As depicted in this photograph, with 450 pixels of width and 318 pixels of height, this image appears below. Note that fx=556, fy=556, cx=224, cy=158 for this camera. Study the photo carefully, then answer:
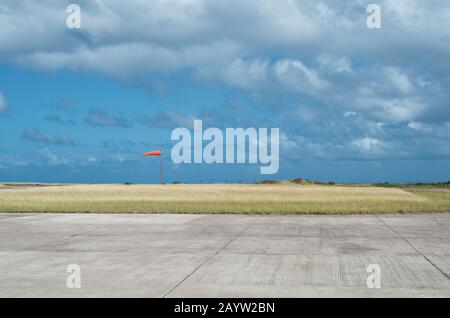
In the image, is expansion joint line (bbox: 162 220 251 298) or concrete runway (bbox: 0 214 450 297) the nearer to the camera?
expansion joint line (bbox: 162 220 251 298)

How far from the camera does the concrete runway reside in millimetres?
8367

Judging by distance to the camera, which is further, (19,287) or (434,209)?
(434,209)

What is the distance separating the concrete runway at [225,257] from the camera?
8.37 m

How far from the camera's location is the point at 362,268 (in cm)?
1011

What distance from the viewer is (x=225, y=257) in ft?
37.4

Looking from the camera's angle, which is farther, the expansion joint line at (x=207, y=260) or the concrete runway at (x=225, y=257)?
the concrete runway at (x=225, y=257)

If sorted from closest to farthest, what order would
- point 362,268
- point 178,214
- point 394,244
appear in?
point 362,268 → point 394,244 → point 178,214

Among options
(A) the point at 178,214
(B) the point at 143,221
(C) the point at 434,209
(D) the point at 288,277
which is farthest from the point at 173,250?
(C) the point at 434,209

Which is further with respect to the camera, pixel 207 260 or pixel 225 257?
pixel 225 257
